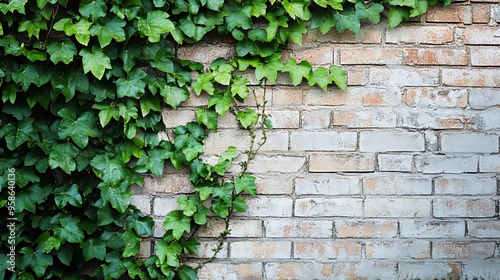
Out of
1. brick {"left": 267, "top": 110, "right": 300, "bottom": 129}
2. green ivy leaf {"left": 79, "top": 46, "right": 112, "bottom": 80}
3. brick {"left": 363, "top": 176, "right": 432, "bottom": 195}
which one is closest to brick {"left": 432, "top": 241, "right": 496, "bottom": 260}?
brick {"left": 363, "top": 176, "right": 432, "bottom": 195}

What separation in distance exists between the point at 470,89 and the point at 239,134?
892 mm

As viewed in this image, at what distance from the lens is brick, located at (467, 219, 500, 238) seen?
7.36 feet

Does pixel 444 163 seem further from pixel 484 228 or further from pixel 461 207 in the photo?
pixel 484 228

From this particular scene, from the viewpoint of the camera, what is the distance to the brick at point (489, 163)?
223 centimetres

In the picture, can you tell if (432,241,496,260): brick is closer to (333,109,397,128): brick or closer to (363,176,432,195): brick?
(363,176,432,195): brick

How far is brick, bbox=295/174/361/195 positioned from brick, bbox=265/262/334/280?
28 centimetres

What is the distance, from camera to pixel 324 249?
2.23 meters

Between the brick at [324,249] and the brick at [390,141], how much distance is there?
37 cm

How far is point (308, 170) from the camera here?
221 cm

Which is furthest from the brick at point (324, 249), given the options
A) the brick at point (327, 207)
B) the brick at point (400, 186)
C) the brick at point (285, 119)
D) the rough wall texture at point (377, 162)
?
the brick at point (285, 119)

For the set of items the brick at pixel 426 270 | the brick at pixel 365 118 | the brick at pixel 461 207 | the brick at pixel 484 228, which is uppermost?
the brick at pixel 365 118

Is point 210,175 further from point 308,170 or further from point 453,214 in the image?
point 453,214

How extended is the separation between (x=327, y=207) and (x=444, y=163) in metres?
0.48

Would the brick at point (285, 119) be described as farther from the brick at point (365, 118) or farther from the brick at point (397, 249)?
the brick at point (397, 249)
